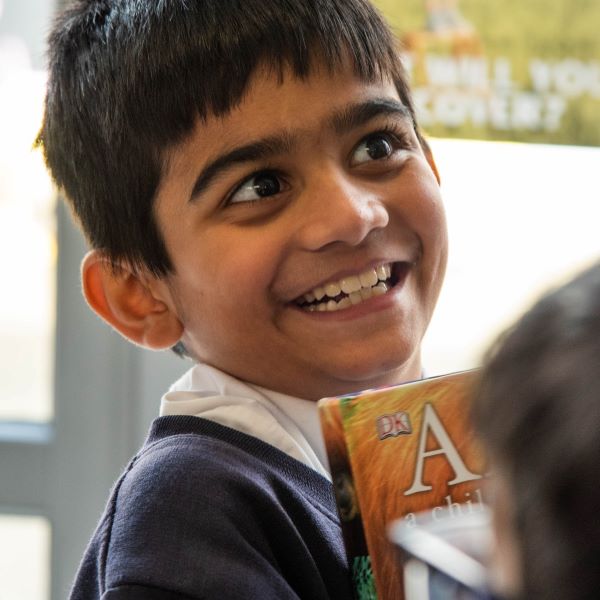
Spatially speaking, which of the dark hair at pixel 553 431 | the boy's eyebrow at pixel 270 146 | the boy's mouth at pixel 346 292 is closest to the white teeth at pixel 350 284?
the boy's mouth at pixel 346 292

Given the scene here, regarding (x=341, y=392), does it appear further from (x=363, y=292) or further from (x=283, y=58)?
(x=283, y=58)

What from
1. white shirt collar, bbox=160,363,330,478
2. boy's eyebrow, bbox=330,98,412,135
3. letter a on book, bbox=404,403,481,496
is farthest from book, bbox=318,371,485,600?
boy's eyebrow, bbox=330,98,412,135

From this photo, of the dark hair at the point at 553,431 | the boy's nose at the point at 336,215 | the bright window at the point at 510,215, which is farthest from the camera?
the bright window at the point at 510,215

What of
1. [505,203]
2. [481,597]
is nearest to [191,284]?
[481,597]

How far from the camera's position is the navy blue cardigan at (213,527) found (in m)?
0.59

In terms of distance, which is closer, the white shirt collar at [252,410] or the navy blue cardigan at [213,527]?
Result: the navy blue cardigan at [213,527]

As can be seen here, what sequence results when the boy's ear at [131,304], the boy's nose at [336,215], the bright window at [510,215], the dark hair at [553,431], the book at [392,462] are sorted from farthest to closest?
the bright window at [510,215], the boy's ear at [131,304], the boy's nose at [336,215], the book at [392,462], the dark hair at [553,431]

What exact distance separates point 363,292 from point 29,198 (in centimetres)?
93

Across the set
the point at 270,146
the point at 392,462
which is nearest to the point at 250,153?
the point at 270,146

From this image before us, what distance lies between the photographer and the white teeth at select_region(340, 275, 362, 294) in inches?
29.9

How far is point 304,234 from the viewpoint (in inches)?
29.0

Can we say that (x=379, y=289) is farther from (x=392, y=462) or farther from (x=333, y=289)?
(x=392, y=462)

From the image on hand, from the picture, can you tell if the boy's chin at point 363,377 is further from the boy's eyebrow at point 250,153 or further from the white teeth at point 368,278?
the boy's eyebrow at point 250,153

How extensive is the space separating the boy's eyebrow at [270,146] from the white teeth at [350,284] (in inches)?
4.2
